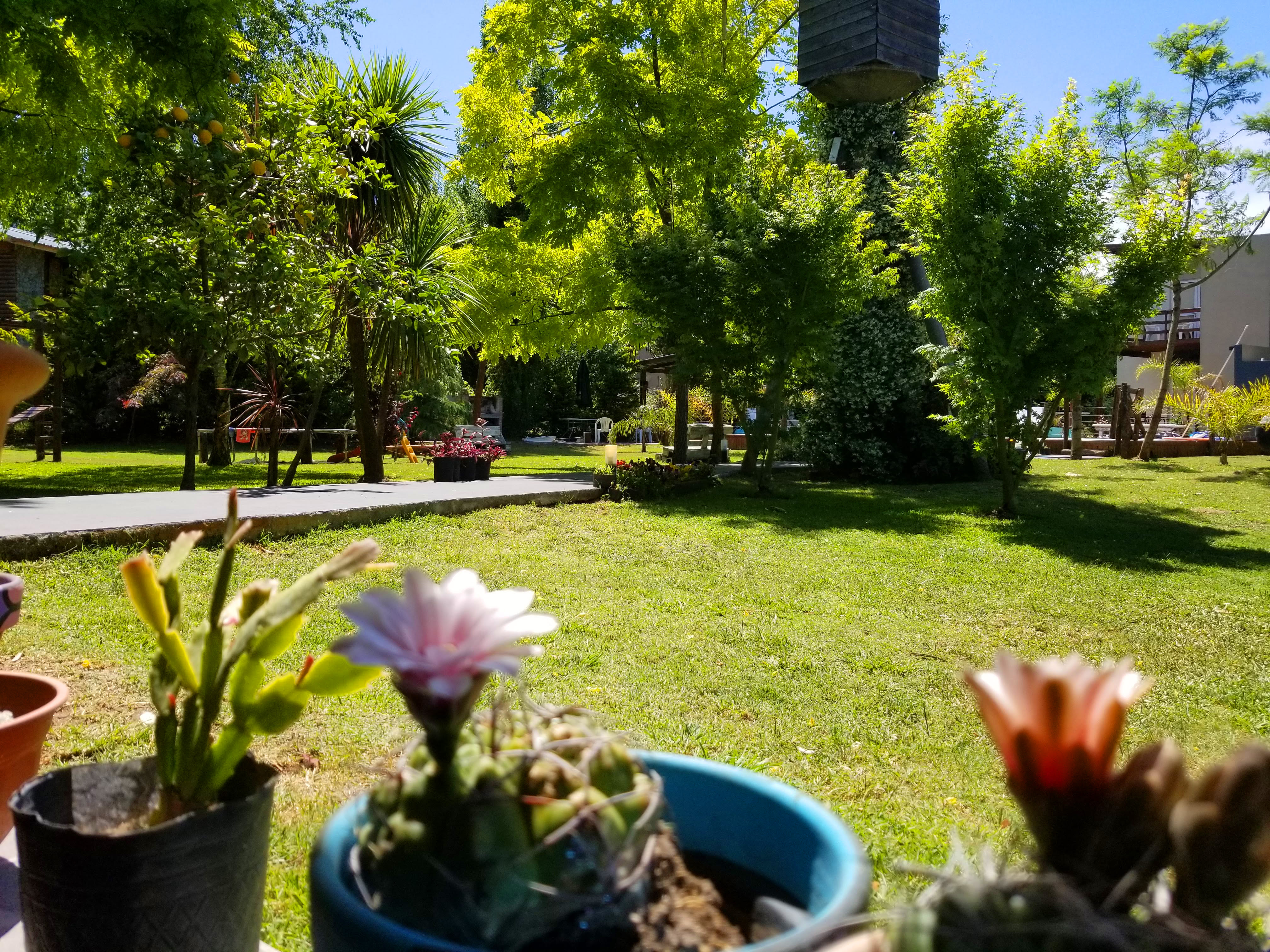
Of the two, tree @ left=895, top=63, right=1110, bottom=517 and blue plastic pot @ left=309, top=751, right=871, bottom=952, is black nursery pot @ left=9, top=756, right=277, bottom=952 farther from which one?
tree @ left=895, top=63, right=1110, bottom=517

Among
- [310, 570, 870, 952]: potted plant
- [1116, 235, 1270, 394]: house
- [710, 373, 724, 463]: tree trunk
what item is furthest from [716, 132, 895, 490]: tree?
[1116, 235, 1270, 394]: house

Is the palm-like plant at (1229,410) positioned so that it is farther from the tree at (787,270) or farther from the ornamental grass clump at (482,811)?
the ornamental grass clump at (482,811)

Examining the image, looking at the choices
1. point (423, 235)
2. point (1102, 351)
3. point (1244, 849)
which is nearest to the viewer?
point (1244, 849)

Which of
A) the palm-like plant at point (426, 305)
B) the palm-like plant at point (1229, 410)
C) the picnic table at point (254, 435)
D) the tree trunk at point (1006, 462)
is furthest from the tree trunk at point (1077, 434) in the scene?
the picnic table at point (254, 435)

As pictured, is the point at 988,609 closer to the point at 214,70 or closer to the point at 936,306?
the point at 936,306

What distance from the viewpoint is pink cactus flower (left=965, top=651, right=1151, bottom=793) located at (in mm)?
668

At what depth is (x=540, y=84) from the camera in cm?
1886

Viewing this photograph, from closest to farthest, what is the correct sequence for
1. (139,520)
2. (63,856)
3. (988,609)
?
(63,856) < (988,609) < (139,520)

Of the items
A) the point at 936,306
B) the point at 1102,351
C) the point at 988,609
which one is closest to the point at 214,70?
the point at 988,609

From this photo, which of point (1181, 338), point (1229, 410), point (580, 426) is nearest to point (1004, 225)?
A: point (1229, 410)

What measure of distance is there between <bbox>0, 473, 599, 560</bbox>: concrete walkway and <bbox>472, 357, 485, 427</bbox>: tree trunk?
53.6 feet

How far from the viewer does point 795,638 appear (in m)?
4.93

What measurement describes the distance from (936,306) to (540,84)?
478 inches

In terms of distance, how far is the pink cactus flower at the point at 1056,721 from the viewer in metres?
0.67
